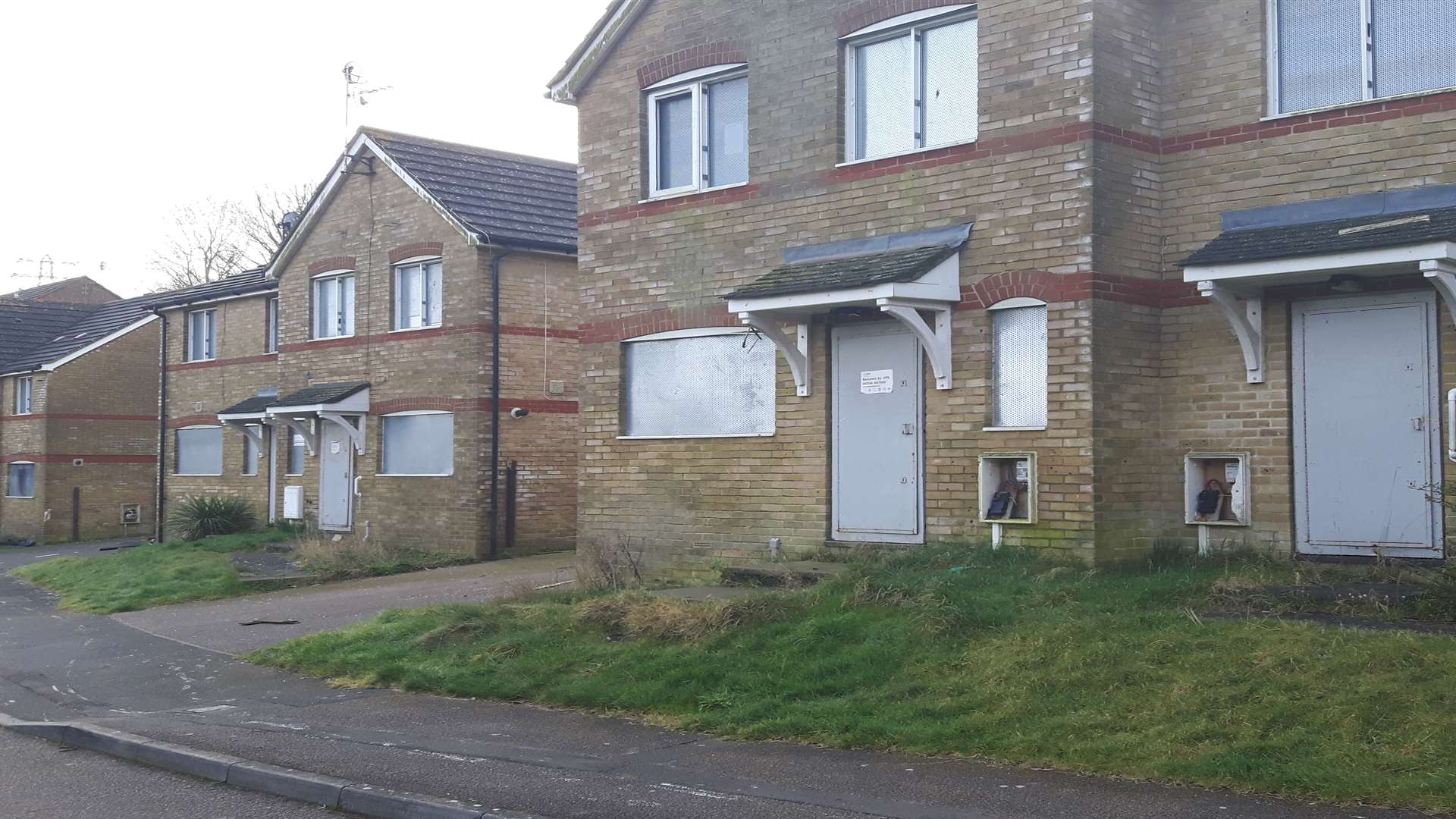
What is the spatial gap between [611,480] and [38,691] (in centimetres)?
672

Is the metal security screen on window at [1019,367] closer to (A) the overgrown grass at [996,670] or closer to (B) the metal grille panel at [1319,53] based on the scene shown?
(A) the overgrown grass at [996,670]

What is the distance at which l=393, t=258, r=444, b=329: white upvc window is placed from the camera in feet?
83.4

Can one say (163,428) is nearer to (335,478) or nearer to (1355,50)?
(335,478)

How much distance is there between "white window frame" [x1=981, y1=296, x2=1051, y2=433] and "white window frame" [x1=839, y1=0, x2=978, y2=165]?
1.70 meters

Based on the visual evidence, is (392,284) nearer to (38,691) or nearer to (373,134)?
(373,134)

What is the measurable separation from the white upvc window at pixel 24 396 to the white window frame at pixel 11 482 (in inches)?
56.2

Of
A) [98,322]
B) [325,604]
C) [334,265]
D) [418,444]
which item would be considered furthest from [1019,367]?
[98,322]

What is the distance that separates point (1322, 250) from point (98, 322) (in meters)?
40.2

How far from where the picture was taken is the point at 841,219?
1495cm

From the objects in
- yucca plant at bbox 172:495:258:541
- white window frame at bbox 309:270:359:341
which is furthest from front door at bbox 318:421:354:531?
yucca plant at bbox 172:495:258:541


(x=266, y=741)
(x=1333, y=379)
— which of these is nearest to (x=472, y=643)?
(x=266, y=741)

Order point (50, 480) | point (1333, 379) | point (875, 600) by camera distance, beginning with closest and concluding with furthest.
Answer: point (875, 600) < point (1333, 379) < point (50, 480)

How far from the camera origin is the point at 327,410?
85.4 ft

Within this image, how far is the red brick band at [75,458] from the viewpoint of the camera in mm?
39219
